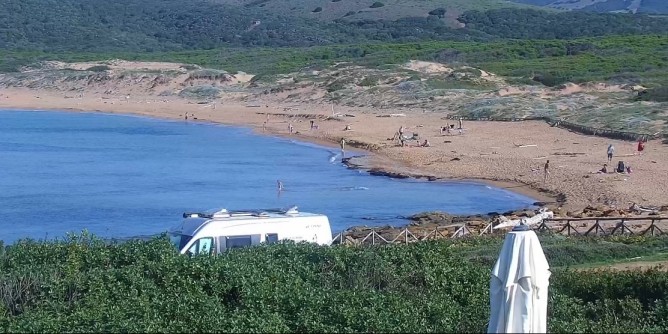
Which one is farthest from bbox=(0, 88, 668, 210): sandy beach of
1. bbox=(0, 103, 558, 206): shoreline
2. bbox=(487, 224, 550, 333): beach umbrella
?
bbox=(487, 224, 550, 333): beach umbrella

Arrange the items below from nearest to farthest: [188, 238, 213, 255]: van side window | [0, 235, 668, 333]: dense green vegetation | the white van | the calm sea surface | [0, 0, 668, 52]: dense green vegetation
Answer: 1. [0, 235, 668, 333]: dense green vegetation
2. [188, 238, 213, 255]: van side window
3. the white van
4. the calm sea surface
5. [0, 0, 668, 52]: dense green vegetation

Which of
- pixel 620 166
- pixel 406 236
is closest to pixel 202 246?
pixel 406 236

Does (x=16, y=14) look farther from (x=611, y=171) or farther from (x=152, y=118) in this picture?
(x=611, y=171)

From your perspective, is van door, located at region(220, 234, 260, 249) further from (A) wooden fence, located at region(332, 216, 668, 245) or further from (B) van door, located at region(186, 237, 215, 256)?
(A) wooden fence, located at region(332, 216, 668, 245)

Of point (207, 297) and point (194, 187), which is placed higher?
point (207, 297)

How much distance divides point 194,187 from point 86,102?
43336mm

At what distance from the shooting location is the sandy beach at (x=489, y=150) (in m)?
32.2

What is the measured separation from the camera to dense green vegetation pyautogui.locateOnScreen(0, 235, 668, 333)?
1045 centimetres

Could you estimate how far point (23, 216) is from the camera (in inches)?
1208

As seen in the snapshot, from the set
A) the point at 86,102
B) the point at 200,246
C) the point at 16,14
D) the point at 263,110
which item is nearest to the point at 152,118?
the point at 263,110

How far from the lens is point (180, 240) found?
50.3 ft

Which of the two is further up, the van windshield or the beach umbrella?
the beach umbrella

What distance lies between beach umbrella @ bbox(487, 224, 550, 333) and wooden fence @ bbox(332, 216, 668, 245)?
12.7 m

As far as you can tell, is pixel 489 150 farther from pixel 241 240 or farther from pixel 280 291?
pixel 280 291
